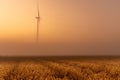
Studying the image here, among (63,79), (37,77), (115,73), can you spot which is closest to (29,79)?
(37,77)

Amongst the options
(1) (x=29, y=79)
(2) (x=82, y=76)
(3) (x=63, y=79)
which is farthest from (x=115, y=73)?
(1) (x=29, y=79)

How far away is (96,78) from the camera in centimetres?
517

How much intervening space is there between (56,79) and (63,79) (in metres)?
0.13

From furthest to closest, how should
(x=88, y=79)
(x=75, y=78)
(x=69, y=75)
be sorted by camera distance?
(x=69, y=75) < (x=75, y=78) < (x=88, y=79)

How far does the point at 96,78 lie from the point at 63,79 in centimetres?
59

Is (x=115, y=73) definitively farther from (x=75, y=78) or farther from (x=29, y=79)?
(x=29, y=79)

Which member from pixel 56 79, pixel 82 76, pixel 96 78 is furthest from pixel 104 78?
pixel 56 79

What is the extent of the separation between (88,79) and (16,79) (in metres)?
1.30

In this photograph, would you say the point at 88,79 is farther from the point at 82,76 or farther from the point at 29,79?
the point at 29,79

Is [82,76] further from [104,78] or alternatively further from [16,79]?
[16,79]

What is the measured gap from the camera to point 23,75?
5.71 m

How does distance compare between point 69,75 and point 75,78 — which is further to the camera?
point 69,75

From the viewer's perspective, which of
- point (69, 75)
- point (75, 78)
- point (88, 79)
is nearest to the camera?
point (88, 79)

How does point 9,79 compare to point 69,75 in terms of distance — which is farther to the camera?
point 69,75
